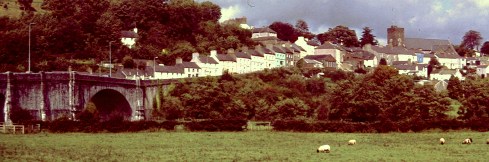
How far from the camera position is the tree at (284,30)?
185 m

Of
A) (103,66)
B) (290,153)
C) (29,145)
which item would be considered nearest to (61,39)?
(103,66)

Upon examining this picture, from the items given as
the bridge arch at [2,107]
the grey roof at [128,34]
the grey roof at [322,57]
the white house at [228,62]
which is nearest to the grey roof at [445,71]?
the grey roof at [322,57]

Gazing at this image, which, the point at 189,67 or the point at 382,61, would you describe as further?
the point at 382,61

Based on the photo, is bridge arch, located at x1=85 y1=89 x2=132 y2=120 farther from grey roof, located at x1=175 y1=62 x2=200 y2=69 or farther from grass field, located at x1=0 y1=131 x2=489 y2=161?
grey roof, located at x1=175 y1=62 x2=200 y2=69

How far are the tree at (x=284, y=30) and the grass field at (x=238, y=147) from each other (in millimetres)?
121437

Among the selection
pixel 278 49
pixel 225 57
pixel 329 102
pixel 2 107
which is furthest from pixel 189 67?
pixel 2 107

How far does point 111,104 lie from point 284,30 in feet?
320

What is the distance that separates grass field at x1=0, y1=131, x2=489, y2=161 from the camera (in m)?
38.9

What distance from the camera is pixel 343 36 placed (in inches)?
7382

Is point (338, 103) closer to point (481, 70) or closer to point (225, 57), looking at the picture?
point (225, 57)

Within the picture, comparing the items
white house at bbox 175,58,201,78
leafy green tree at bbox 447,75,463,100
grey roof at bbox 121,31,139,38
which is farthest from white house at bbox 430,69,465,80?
grey roof at bbox 121,31,139,38

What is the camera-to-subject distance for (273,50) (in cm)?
14575

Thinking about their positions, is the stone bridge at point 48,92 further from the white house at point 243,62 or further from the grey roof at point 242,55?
the grey roof at point 242,55

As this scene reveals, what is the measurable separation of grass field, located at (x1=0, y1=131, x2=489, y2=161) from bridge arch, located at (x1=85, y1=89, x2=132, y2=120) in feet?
91.7
